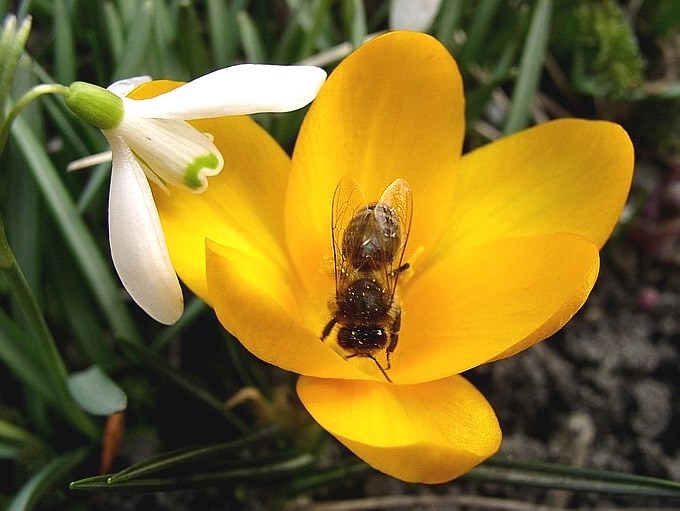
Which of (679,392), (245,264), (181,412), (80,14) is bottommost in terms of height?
(679,392)

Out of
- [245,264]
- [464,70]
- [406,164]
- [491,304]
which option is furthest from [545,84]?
[245,264]

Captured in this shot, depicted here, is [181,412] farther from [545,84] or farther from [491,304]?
[545,84]

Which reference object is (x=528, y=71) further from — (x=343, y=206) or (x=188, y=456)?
(x=188, y=456)

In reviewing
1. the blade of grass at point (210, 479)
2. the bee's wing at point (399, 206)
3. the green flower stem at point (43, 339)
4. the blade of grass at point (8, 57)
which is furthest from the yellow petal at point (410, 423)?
the blade of grass at point (8, 57)

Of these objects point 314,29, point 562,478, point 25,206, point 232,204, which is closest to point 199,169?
point 232,204

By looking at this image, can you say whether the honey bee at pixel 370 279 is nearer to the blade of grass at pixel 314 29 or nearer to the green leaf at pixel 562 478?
the green leaf at pixel 562 478

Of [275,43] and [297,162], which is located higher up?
[297,162]
